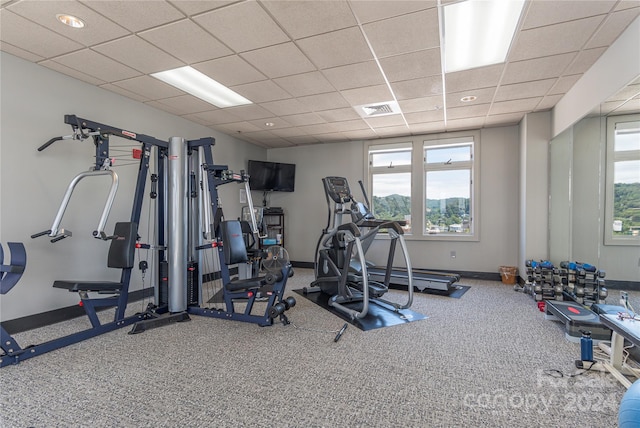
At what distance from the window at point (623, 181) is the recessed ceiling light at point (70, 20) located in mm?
5136

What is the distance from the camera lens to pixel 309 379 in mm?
2295

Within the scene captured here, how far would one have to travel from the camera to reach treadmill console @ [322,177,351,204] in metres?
4.50

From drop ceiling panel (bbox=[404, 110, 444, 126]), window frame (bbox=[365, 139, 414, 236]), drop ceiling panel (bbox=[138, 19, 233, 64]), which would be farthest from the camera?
window frame (bbox=[365, 139, 414, 236])

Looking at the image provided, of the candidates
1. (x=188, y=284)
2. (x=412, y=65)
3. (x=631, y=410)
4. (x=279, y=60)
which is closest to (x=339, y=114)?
(x=412, y=65)

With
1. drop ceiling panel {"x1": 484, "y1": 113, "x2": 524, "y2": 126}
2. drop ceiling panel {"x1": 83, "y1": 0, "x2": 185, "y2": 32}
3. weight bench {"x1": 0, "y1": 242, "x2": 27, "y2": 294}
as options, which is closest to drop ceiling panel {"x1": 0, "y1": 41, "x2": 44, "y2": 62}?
drop ceiling panel {"x1": 83, "y1": 0, "x2": 185, "y2": 32}

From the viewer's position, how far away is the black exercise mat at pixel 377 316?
3461 millimetres

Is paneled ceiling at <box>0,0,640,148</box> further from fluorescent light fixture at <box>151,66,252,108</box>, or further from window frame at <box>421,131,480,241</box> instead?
window frame at <box>421,131,480,241</box>

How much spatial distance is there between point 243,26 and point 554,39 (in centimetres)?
284

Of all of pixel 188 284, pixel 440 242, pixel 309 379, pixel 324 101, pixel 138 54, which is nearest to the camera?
pixel 309 379

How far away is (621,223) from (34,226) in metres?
6.24

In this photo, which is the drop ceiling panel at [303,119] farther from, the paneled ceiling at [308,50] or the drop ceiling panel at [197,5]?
the drop ceiling panel at [197,5]

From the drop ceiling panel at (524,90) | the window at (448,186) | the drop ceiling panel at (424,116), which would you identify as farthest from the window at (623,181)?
the window at (448,186)

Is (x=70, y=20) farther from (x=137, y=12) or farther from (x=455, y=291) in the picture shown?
(x=455, y=291)

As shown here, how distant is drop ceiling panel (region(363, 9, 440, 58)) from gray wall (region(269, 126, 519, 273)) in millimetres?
3750
